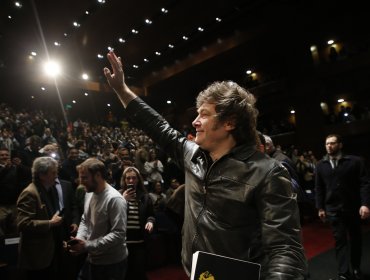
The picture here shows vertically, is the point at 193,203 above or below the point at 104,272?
above

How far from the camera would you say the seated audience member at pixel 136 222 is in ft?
10.4

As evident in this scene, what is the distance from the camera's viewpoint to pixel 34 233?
A: 2.58 meters

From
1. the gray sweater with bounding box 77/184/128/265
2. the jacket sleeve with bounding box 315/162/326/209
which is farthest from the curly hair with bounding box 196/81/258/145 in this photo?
the jacket sleeve with bounding box 315/162/326/209

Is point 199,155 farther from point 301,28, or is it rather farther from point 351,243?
point 301,28

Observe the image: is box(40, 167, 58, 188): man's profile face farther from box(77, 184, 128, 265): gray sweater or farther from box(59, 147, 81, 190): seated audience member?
box(59, 147, 81, 190): seated audience member

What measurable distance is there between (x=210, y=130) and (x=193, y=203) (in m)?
0.29

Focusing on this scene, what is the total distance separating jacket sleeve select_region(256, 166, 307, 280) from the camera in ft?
3.10

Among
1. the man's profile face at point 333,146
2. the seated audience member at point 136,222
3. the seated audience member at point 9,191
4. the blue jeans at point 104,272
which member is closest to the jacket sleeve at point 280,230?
the blue jeans at point 104,272

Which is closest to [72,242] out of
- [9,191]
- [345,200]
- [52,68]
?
[9,191]

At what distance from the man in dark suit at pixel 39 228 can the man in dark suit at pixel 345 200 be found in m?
2.82

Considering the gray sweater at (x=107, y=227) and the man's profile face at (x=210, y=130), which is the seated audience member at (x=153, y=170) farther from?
the man's profile face at (x=210, y=130)

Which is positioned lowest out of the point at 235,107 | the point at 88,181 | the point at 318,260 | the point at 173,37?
the point at 318,260

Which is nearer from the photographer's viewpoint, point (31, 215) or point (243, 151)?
point (243, 151)

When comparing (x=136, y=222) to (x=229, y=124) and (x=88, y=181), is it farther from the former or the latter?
(x=229, y=124)
